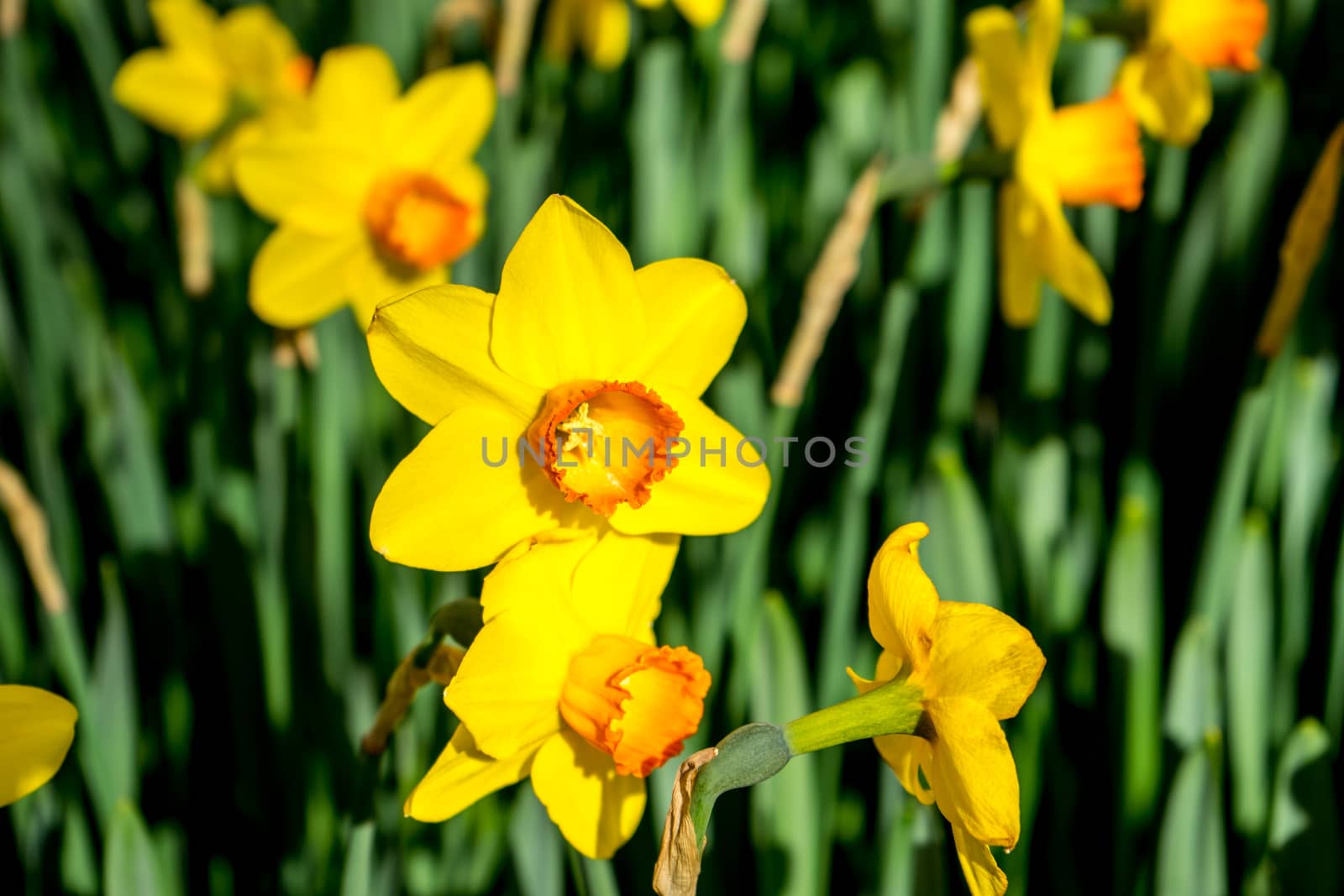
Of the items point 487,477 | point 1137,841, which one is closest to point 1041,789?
point 1137,841

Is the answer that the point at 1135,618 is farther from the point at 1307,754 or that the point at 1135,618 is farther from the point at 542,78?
the point at 542,78

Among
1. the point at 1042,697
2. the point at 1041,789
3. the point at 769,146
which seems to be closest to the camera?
the point at 1042,697

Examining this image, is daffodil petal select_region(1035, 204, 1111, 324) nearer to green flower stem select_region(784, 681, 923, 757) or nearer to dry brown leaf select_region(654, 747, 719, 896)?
green flower stem select_region(784, 681, 923, 757)

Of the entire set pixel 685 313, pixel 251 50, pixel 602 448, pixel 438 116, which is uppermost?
pixel 251 50

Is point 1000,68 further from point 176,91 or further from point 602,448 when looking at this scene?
point 176,91

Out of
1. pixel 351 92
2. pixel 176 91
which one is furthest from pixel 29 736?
pixel 176 91

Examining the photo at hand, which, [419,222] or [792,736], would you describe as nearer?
[792,736]

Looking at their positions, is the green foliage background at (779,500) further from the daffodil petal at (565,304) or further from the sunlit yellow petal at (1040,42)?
the daffodil petal at (565,304)
